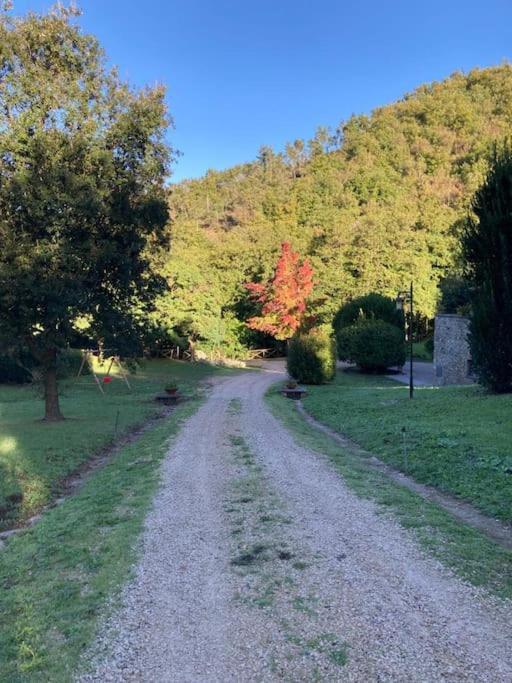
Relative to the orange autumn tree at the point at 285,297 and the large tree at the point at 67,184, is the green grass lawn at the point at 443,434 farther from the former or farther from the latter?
the orange autumn tree at the point at 285,297

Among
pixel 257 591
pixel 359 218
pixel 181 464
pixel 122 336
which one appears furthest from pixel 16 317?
pixel 359 218

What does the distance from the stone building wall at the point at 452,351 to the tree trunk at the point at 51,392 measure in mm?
17976

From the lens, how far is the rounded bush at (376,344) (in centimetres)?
3341

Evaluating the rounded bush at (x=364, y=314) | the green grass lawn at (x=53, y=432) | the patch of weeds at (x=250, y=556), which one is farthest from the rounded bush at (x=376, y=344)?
the patch of weeds at (x=250, y=556)

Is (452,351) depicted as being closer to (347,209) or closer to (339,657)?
(339,657)

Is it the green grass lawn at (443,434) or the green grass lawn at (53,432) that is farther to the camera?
the green grass lawn at (53,432)

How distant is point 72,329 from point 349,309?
81.0ft

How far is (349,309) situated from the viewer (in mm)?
37375

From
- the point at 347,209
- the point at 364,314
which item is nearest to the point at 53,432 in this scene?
the point at 364,314

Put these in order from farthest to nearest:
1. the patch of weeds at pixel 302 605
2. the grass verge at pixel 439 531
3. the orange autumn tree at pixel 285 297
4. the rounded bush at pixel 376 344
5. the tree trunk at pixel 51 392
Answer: the orange autumn tree at pixel 285 297 < the rounded bush at pixel 376 344 < the tree trunk at pixel 51 392 < the grass verge at pixel 439 531 < the patch of weeds at pixel 302 605

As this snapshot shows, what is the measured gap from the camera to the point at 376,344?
110 feet

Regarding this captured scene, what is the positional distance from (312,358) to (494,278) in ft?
38.9

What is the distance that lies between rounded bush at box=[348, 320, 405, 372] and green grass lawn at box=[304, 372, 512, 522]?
12222mm

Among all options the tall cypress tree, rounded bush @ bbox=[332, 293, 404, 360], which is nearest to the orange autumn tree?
rounded bush @ bbox=[332, 293, 404, 360]
